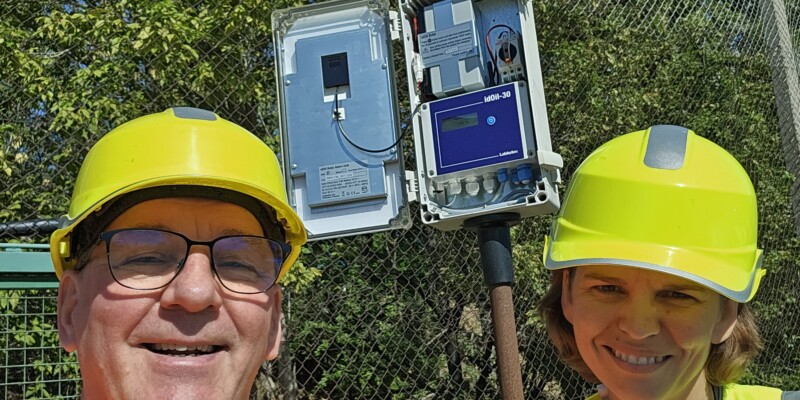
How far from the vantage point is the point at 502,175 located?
124 inches

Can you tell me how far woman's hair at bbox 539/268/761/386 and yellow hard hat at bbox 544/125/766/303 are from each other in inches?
7.1

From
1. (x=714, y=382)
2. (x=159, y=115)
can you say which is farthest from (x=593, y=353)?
(x=159, y=115)

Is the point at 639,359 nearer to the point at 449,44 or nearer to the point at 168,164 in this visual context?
the point at 168,164

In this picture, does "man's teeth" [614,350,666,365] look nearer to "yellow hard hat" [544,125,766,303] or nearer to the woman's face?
the woman's face

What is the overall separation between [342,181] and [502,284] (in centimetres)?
75

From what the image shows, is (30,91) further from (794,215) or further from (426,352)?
(794,215)

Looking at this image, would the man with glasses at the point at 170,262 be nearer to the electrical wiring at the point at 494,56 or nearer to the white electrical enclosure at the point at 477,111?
the white electrical enclosure at the point at 477,111

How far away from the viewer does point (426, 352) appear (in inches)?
218

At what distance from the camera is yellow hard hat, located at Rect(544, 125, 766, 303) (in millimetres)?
1748

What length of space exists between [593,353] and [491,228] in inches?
54.0

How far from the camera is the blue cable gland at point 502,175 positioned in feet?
10.3

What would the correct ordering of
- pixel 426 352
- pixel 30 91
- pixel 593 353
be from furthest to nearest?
pixel 426 352 < pixel 30 91 < pixel 593 353

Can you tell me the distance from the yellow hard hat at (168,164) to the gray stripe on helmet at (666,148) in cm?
82

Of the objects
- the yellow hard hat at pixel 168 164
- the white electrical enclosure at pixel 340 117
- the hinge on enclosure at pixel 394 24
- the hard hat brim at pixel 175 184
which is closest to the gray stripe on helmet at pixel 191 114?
the yellow hard hat at pixel 168 164
